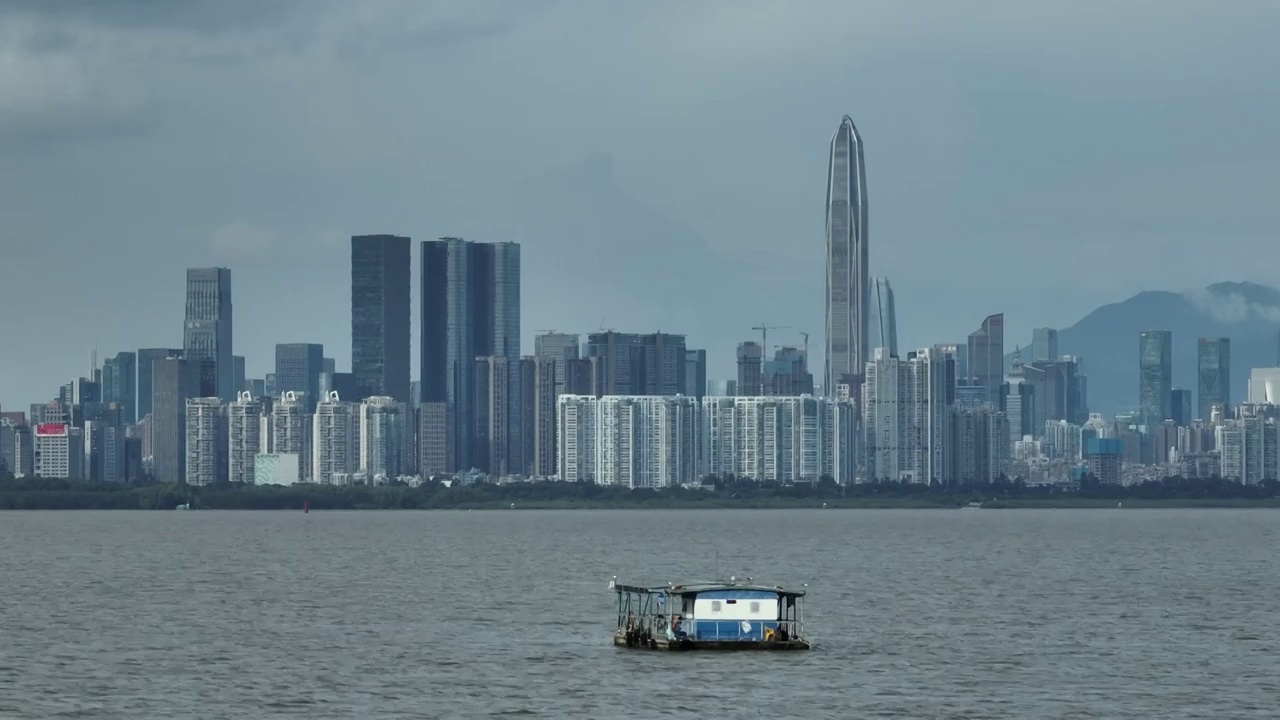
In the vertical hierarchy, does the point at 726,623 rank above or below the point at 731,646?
above

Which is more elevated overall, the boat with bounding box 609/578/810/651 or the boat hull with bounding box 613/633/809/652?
the boat with bounding box 609/578/810/651

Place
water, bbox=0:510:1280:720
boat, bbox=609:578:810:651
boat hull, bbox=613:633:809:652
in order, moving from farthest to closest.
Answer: boat, bbox=609:578:810:651 → boat hull, bbox=613:633:809:652 → water, bbox=0:510:1280:720

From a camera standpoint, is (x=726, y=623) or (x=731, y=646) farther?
(x=726, y=623)

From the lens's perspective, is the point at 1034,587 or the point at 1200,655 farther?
the point at 1034,587

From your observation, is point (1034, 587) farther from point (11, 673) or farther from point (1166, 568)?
point (11, 673)

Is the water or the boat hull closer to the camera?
the water

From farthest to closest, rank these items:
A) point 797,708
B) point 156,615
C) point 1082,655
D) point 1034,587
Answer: point 1034,587 < point 156,615 < point 1082,655 < point 797,708

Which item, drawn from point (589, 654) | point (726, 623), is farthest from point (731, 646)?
point (589, 654)

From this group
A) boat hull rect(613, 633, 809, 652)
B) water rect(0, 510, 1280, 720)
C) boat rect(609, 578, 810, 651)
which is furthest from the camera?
boat rect(609, 578, 810, 651)

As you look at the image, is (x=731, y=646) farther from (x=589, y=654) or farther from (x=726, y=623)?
(x=589, y=654)

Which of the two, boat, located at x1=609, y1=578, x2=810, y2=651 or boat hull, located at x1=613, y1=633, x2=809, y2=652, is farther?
boat, located at x1=609, y1=578, x2=810, y2=651

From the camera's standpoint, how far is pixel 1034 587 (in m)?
165

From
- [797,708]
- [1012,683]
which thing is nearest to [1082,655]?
[1012,683]

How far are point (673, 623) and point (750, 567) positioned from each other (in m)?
85.3
